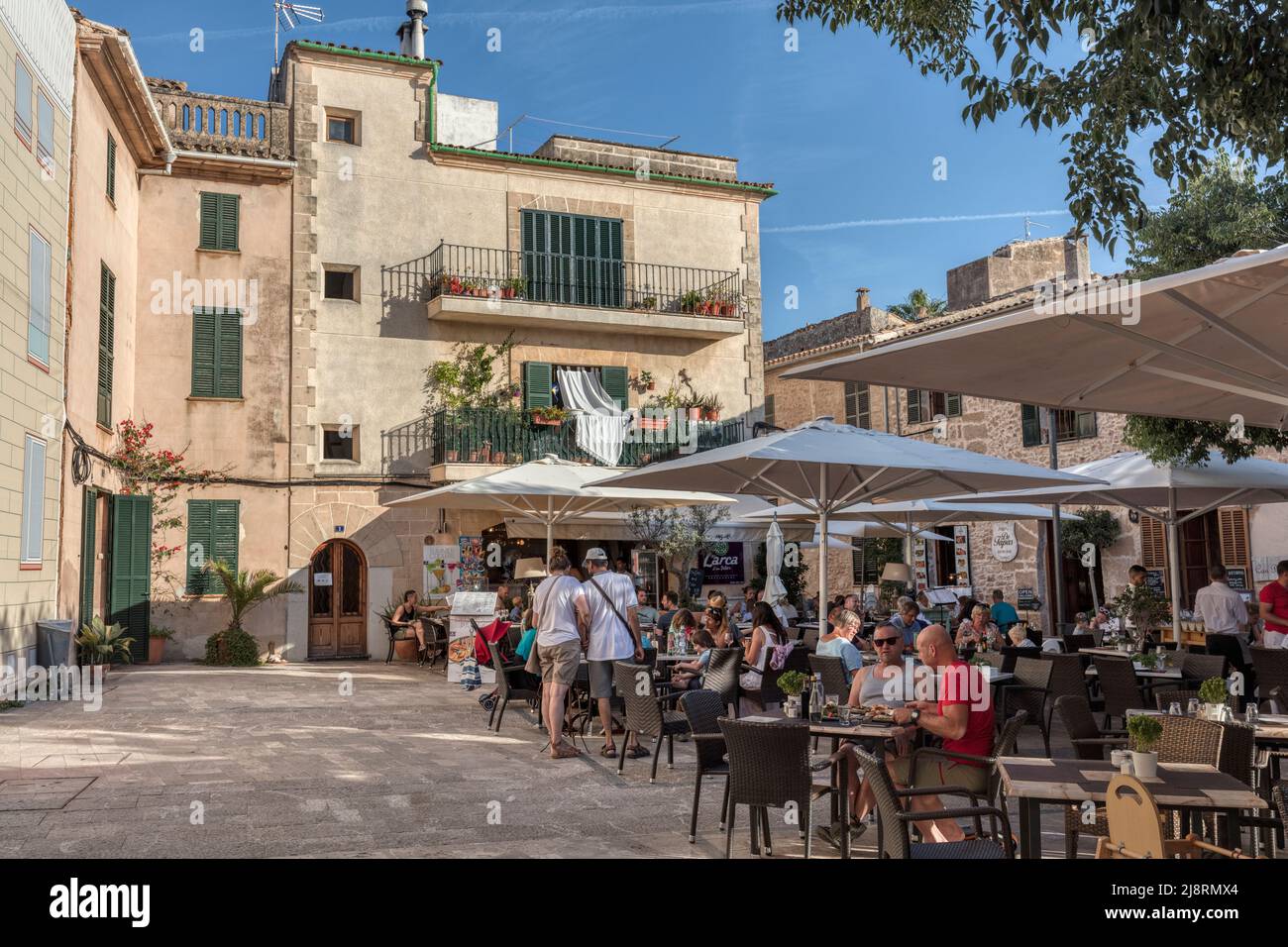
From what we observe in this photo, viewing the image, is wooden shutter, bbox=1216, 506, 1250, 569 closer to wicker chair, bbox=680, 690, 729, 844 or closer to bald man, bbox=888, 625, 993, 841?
bald man, bbox=888, 625, 993, 841

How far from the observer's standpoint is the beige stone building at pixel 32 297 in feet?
35.8

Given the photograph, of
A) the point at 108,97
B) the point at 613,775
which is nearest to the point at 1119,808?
the point at 613,775

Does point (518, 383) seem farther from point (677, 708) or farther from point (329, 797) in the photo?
point (329, 797)

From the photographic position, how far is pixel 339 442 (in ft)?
Result: 61.8

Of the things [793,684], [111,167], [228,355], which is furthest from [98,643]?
[793,684]

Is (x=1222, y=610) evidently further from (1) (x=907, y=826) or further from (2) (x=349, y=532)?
(2) (x=349, y=532)

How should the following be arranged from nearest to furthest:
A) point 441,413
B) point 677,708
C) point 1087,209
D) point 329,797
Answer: point 1087,209 → point 329,797 → point 677,708 → point 441,413

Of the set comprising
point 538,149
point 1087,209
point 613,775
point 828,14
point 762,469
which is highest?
point 538,149

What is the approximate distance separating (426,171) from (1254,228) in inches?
513

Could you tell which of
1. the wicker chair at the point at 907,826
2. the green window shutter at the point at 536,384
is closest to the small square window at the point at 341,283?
the green window shutter at the point at 536,384

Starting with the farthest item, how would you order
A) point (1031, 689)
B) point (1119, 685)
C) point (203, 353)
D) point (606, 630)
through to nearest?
point (203, 353) → point (606, 630) → point (1119, 685) → point (1031, 689)

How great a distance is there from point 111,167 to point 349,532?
650cm

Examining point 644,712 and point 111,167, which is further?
point 111,167

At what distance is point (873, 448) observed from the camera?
8719 mm
